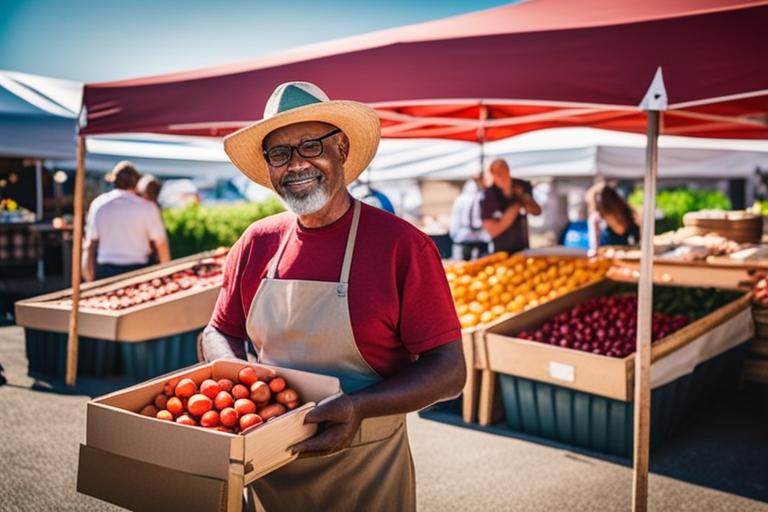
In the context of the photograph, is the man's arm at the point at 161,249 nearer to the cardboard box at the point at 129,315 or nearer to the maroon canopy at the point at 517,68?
the cardboard box at the point at 129,315

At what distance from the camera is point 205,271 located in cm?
682

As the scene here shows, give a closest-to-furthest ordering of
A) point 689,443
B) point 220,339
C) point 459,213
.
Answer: point 220,339, point 689,443, point 459,213

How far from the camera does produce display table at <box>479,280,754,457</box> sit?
4227 millimetres

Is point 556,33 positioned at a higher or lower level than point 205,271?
higher

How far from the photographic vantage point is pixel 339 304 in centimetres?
188

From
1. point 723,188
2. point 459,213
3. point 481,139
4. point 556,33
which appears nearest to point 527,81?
point 556,33

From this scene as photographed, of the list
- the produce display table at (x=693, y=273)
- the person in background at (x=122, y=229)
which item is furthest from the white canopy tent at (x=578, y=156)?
the person in background at (x=122, y=229)

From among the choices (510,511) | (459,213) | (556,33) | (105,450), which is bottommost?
(510,511)

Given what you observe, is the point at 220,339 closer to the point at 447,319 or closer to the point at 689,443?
the point at 447,319

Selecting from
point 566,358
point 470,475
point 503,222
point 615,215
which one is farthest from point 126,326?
point 615,215

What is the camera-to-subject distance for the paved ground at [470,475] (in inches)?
143

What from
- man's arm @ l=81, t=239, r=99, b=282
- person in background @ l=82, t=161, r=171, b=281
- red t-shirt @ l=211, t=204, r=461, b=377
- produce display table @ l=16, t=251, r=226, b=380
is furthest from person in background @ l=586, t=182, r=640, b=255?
red t-shirt @ l=211, t=204, r=461, b=377

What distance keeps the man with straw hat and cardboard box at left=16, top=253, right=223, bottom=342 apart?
3812mm

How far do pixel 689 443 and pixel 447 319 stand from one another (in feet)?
11.0
